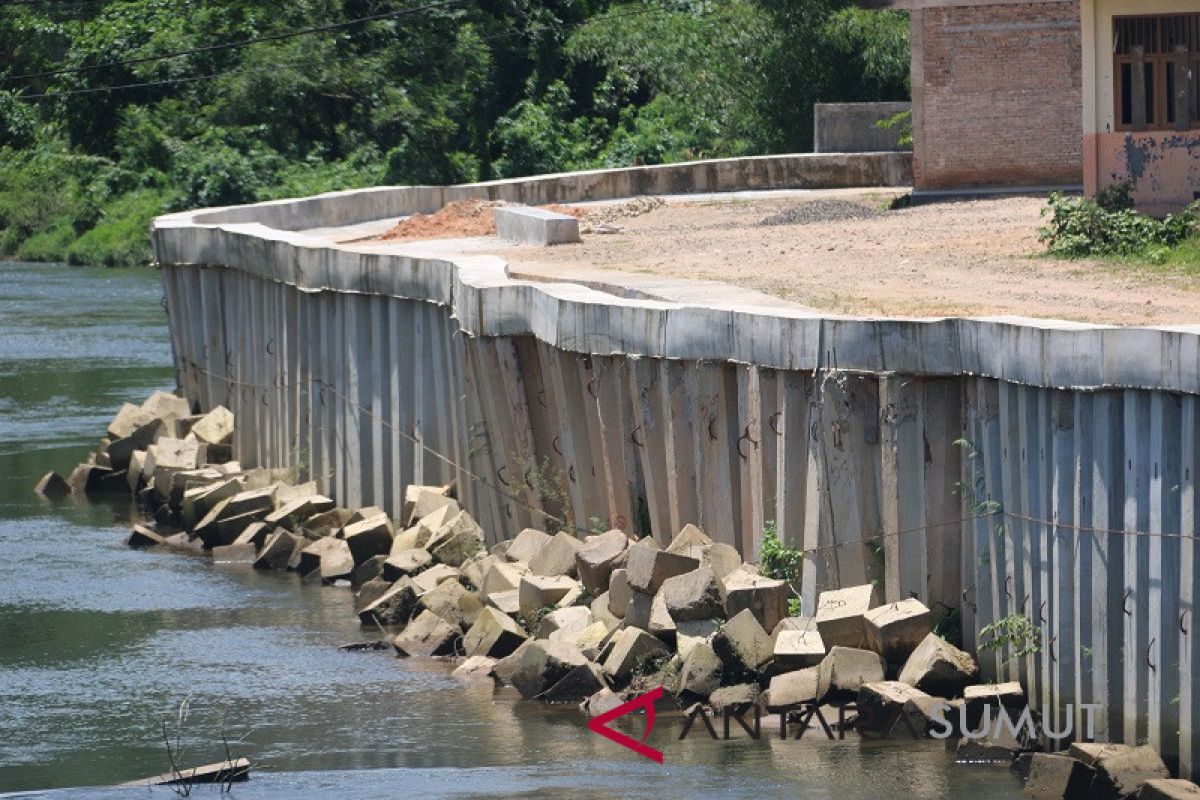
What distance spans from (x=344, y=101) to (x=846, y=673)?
129 feet

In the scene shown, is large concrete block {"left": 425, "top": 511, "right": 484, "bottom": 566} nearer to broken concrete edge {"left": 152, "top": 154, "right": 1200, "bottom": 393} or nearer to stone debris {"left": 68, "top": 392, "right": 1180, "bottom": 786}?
stone debris {"left": 68, "top": 392, "right": 1180, "bottom": 786}

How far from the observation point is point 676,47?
49188 millimetres

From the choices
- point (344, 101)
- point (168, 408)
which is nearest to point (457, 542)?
point (168, 408)

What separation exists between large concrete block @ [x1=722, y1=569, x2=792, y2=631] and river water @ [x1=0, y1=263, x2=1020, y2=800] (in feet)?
2.80

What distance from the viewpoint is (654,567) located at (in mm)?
14469

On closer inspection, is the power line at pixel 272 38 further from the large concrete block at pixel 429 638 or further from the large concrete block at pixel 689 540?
the large concrete block at pixel 689 540

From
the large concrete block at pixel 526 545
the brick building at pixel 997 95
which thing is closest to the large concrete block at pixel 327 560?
the large concrete block at pixel 526 545

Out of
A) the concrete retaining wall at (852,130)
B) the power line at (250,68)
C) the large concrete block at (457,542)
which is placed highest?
the power line at (250,68)

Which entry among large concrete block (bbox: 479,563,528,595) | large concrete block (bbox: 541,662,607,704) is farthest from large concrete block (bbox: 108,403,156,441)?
large concrete block (bbox: 541,662,607,704)

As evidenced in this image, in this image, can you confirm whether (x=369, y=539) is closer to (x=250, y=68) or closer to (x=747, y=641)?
(x=747, y=641)

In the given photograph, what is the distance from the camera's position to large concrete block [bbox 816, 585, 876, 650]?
13.4 meters

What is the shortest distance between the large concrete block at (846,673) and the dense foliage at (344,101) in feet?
104

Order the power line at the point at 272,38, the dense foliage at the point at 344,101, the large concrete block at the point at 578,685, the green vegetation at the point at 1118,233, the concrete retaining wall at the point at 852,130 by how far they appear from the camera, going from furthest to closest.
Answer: the power line at the point at 272,38, the dense foliage at the point at 344,101, the concrete retaining wall at the point at 852,130, the green vegetation at the point at 1118,233, the large concrete block at the point at 578,685

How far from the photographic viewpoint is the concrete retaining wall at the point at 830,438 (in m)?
11.8
